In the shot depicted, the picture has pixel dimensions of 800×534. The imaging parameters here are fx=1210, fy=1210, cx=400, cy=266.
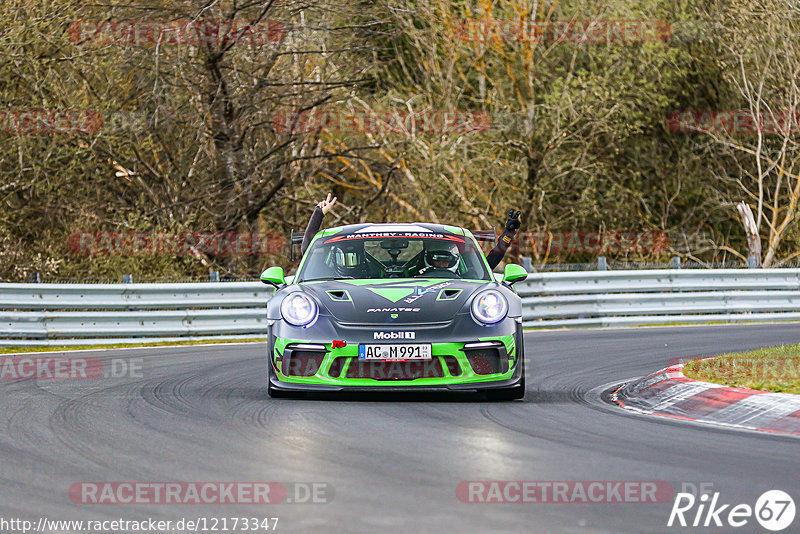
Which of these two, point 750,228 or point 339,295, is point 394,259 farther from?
point 750,228

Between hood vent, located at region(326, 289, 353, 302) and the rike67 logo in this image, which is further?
hood vent, located at region(326, 289, 353, 302)

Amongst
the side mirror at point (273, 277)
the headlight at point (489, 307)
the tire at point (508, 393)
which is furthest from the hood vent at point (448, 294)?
the side mirror at point (273, 277)

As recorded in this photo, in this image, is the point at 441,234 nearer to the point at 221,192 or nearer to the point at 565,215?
the point at 221,192

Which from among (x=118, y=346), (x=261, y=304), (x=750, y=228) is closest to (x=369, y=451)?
(x=118, y=346)

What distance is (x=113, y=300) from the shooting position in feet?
53.8

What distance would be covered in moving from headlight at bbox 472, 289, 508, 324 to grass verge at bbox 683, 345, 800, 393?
1.70 m

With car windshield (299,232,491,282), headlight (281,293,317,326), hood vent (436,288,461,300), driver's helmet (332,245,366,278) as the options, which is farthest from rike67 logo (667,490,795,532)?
driver's helmet (332,245,366,278)

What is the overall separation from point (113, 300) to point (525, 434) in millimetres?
9989

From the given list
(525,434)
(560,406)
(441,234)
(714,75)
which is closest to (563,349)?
(441,234)

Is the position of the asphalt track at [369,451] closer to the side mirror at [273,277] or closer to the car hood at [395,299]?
the car hood at [395,299]

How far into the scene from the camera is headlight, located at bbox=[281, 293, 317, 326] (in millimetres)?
9305

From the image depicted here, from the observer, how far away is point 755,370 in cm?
1022

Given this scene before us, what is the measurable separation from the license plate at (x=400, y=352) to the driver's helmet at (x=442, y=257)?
4.98 feet

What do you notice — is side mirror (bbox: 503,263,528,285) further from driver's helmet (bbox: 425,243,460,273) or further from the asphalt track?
the asphalt track
